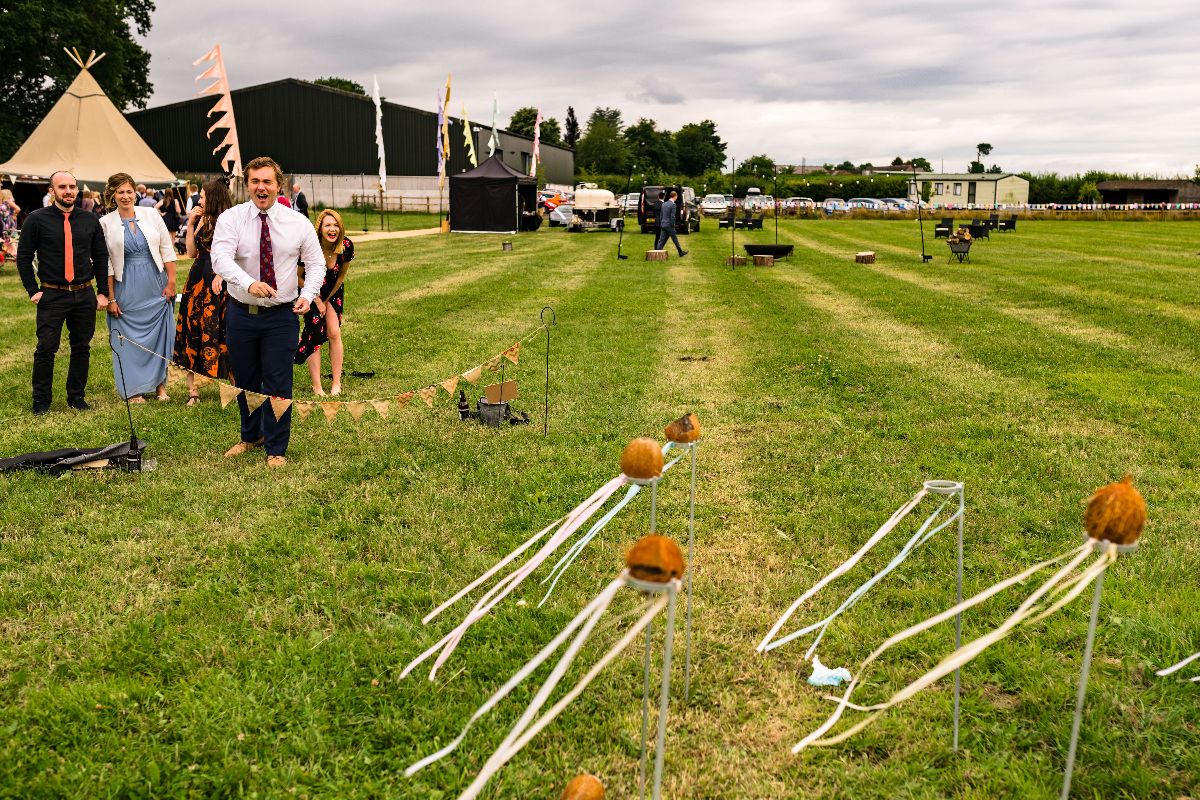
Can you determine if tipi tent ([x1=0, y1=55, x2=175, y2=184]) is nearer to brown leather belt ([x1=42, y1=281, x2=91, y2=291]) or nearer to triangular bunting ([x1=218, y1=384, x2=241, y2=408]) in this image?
brown leather belt ([x1=42, y1=281, x2=91, y2=291])

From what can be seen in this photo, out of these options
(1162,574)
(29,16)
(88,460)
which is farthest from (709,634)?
(29,16)

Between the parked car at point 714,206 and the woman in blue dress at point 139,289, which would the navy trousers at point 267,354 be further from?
the parked car at point 714,206

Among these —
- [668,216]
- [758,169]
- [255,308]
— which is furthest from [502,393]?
[758,169]

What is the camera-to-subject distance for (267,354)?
5.91 metres

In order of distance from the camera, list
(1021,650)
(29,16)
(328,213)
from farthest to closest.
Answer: (29,16) → (328,213) → (1021,650)

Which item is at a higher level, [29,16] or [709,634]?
[29,16]

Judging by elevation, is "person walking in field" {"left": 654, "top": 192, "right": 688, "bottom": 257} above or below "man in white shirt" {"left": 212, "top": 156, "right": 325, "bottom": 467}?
above

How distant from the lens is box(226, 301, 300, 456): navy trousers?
5852 millimetres

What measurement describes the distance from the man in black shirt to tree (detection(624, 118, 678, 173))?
111270mm

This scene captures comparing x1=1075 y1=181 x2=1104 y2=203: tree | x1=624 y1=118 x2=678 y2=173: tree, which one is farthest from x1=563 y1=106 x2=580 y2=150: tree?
x1=1075 y1=181 x2=1104 y2=203: tree

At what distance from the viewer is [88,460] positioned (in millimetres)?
5652

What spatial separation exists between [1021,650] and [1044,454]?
2834mm

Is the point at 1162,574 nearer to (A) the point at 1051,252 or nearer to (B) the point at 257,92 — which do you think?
(A) the point at 1051,252

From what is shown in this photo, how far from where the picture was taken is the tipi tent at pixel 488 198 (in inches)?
1221
